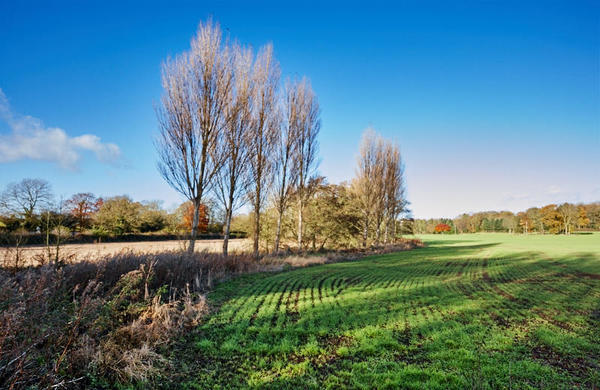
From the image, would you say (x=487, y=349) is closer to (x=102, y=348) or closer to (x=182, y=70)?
(x=102, y=348)

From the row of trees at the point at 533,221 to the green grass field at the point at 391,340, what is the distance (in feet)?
159

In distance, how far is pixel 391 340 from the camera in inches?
181

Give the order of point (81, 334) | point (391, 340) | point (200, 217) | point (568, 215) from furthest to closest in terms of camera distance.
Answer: point (568, 215), point (200, 217), point (391, 340), point (81, 334)

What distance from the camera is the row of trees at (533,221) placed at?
61969mm

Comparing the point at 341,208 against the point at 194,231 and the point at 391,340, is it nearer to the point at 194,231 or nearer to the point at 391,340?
the point at 194,231

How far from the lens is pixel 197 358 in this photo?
412cm

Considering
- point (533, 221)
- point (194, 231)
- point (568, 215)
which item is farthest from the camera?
point (533, 221)

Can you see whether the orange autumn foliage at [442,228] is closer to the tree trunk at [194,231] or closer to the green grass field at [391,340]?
the green grass field at [391,340]

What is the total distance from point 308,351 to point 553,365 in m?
3.57

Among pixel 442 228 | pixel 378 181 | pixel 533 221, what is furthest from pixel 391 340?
pixel 442 228

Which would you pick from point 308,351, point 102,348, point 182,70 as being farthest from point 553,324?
point 182,70

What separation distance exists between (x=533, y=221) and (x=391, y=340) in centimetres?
8741

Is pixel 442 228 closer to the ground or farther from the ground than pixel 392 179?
closer to the ground

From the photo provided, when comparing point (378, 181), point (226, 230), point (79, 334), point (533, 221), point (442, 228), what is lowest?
point (442, 228)
